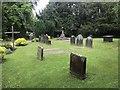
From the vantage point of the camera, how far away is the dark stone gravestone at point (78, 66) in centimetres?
912

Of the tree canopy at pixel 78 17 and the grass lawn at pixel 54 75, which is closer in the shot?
the grass lawn at pixel 54 75

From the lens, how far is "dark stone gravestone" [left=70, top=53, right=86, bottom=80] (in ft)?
29.9

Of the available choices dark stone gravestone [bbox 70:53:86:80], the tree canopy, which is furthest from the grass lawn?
the tree canopy

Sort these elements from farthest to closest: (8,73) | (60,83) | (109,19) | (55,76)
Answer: (109,19)
(8,73)
(55,76)
(60,83)

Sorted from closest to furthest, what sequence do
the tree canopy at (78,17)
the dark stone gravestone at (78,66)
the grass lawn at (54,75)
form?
the grass lawn at (54,75), the dark stone gravestone at (78,66), the tree canopy at (78,17)

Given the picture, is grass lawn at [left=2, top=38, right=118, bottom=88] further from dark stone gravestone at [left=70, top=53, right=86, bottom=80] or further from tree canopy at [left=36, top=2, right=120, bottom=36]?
tree canopy at [left=36, top=2, right=120, bottom=36]

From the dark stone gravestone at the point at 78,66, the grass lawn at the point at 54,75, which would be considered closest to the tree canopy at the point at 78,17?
the grass lawn at the point at 54,75

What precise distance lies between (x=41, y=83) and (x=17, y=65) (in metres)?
3.91

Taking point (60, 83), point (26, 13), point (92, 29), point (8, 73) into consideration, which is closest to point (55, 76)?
point (60, 83)

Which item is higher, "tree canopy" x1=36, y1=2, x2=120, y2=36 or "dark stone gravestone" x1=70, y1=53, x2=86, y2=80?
"tree canopy" x1=36, y1=2, x2=120, y2=36

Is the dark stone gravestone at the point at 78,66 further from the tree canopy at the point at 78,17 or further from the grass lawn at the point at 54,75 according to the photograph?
the tree canopy at the point at 78,17

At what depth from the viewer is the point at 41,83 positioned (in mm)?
8844

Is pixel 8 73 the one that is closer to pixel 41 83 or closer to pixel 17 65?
A: pixel 17 65

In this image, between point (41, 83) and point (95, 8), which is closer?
point (41, 83)
